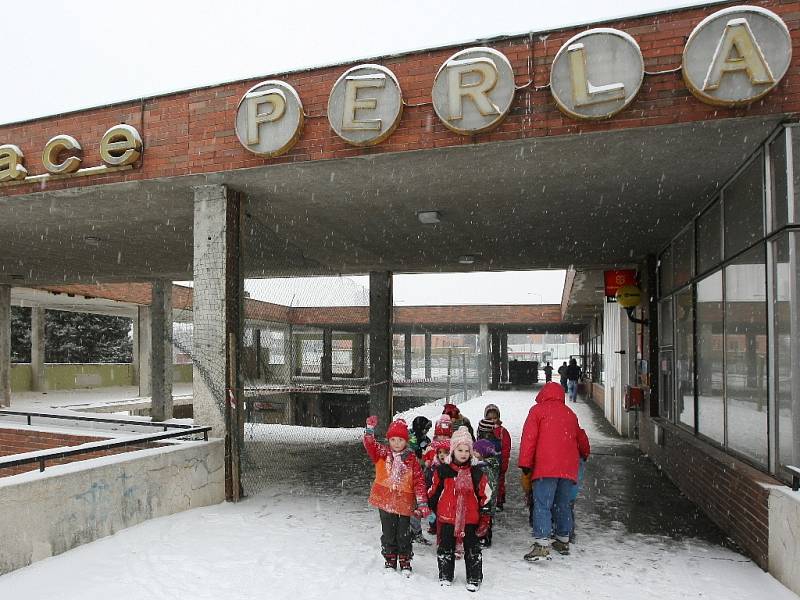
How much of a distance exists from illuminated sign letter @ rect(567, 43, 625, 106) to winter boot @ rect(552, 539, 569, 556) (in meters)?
4.15

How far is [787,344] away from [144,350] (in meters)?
26.6

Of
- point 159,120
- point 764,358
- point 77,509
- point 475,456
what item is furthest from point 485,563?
point 159,120

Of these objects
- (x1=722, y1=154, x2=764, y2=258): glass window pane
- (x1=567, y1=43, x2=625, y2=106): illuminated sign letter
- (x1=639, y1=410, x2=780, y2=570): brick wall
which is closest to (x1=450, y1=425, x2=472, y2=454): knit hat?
(x1=639, y1=410, x2=780, y2=570): brick wall

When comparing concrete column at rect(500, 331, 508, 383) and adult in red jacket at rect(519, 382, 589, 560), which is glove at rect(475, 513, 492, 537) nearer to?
adult in red jacket at rect(519, 382, 589, 560)

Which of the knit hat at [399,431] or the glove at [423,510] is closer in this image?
the glove at [423,510]

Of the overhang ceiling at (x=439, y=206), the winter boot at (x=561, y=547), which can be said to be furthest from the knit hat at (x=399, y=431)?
the overhang ceiling at (x=439, y=206)

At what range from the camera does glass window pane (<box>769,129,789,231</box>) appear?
212 inches

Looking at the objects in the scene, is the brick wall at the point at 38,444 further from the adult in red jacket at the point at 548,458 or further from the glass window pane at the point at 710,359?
the glass window pane at the point at 710,359

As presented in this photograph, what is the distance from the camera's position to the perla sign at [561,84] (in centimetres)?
523

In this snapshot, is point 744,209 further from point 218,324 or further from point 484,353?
point 484,353

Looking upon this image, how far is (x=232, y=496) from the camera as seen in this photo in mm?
7555

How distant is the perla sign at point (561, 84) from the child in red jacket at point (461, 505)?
316 cm

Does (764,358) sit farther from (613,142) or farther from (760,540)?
(613,142)

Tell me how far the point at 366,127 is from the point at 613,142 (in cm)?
249
